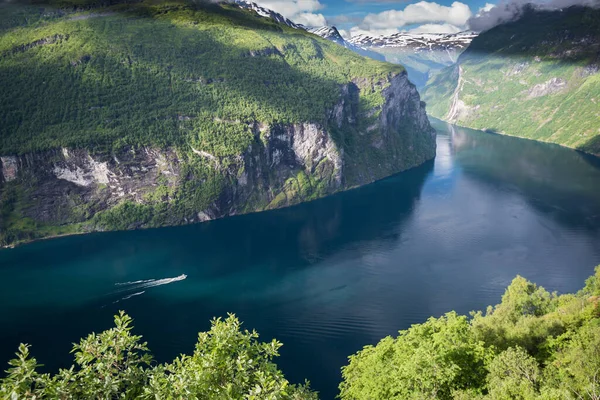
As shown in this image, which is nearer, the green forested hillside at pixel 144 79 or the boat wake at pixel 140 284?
the boat wake at pixel 140 284

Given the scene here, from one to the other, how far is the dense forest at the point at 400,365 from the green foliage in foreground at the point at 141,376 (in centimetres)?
4

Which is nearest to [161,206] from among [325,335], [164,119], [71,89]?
[164,119]

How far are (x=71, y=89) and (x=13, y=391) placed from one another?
146 metres

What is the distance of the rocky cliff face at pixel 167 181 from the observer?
11756cm

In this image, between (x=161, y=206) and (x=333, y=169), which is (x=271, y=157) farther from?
(x=161, y=206)

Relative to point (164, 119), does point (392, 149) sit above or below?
below

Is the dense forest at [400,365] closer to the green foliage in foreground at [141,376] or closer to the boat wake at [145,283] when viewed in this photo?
the green foliage in foreground at [141,376]

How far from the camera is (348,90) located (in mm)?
181250

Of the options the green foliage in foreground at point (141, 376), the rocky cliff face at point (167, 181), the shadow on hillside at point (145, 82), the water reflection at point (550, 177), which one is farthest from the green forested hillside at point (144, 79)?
the green foliage in foreground at point (141, 376)

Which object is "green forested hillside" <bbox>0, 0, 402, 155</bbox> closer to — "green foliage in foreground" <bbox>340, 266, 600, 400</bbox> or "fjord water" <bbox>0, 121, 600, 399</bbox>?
"fjord water" <bbox>0, 121, 600, 399</bbox>

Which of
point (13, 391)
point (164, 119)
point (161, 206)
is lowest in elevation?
point (161, 206)

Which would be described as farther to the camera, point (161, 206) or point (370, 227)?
point (161, 206)

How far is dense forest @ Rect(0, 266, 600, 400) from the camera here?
543 inches

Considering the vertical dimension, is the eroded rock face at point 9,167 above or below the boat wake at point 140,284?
above
